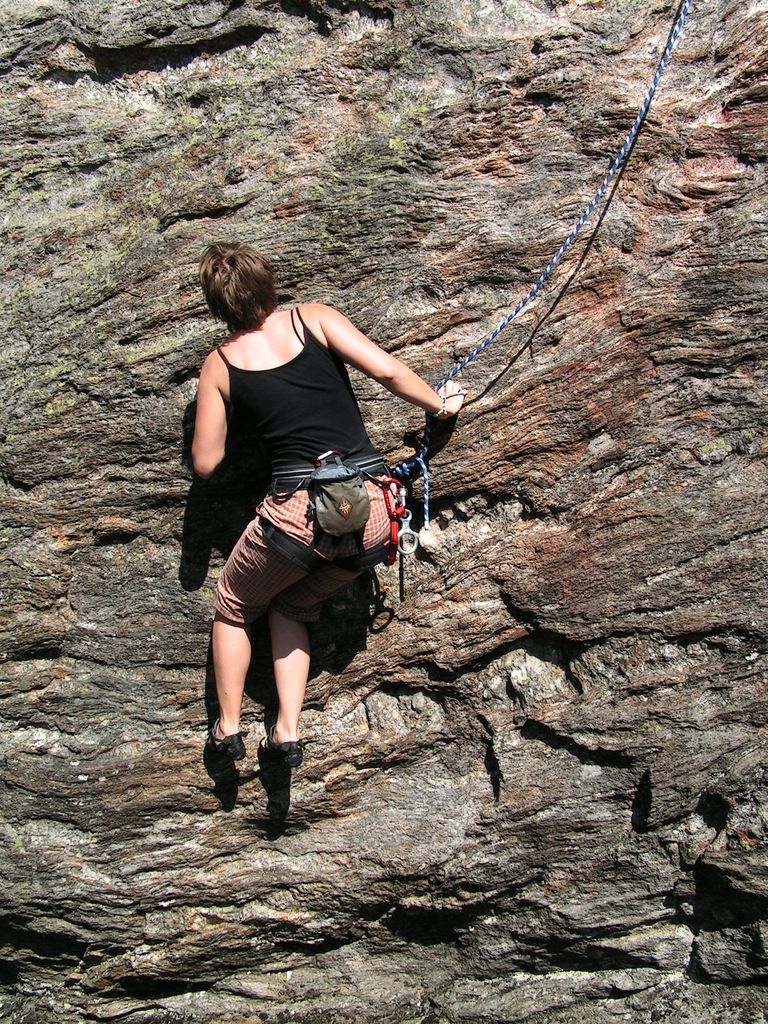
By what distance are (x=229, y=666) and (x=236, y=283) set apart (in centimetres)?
240

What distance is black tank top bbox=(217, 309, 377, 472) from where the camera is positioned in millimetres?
5016

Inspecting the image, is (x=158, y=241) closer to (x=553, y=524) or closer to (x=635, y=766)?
(x=553, y=524)

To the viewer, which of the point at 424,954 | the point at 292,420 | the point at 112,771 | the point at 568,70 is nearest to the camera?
the point at 292,420

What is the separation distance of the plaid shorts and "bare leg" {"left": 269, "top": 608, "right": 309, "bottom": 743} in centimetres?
10

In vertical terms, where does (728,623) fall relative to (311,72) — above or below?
below

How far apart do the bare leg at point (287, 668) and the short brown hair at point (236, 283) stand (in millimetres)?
1936

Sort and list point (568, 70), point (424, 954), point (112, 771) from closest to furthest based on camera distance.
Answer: point (568, 70), point (112, 771), point (424, 954)

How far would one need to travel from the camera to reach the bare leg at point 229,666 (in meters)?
5.75

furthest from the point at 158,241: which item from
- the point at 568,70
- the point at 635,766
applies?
the point at 635,766

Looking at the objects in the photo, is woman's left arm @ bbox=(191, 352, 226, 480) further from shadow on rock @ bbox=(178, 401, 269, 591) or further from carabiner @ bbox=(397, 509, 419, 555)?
carabiner @ bbox=(397, 509, 419, 555)

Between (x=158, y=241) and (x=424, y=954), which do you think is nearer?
(x=158, y=241)

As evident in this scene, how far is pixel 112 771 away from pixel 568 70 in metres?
5.50

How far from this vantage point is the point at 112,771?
6180 millimetres

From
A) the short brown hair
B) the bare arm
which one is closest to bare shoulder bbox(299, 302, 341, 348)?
the bare arm
